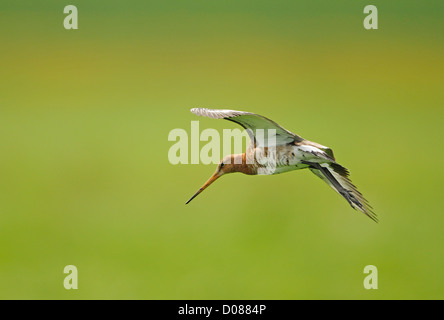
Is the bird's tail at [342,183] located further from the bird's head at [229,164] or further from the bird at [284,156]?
the bird's head at [229,164]

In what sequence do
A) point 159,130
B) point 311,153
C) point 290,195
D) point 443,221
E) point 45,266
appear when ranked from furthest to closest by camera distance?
point 159,130 → point 290,195 → point 443,221 → point 45,266 → point 311,153

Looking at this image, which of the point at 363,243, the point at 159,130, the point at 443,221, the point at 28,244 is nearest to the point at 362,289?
the point at 363,243

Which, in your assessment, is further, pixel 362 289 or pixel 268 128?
pixel 362 289

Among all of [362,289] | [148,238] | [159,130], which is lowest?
[362,289]

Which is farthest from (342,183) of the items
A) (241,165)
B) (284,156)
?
(241,165)

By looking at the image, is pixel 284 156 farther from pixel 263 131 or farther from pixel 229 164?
pixel 229 164

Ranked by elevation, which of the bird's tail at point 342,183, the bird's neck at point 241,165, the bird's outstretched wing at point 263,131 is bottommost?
the bird's tail at point 342,183

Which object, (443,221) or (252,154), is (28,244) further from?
(252,154)

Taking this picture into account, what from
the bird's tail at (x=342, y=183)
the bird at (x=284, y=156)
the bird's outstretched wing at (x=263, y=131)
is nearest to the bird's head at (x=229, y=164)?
the bird at (x=284, y=156)
